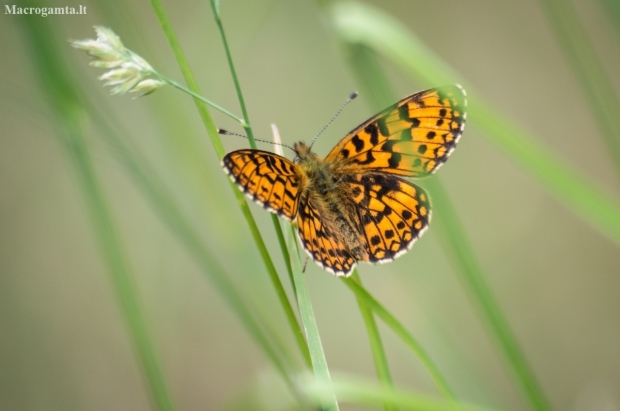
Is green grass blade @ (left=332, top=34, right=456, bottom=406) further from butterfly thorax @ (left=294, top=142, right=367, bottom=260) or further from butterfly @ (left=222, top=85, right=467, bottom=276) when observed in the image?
butterfly thorax @ (left=294, top=142, right=367, bottom=260)

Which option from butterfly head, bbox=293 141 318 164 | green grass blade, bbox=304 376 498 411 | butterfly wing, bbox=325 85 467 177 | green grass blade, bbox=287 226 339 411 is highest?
butterfly head, bbox=293 141 318 164

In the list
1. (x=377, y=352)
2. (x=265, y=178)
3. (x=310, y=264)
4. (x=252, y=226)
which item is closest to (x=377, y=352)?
(x=377, y=352)

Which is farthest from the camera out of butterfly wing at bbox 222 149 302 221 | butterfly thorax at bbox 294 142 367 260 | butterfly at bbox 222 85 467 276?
butterfly thorax at bbox 294 142 367 260

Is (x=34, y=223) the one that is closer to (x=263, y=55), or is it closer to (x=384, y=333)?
(x=263, y=55)

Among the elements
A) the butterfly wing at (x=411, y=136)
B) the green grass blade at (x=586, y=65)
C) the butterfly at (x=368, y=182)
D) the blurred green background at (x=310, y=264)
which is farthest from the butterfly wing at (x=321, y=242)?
the blurred green background at (x=310, y=264)

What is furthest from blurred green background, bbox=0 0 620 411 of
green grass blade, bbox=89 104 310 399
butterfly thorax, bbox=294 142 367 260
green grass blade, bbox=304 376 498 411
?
green grass blade, bbox=304 376 498 411

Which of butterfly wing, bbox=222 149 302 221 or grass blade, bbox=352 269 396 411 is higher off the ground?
butterfly wing, bbox=222 149 302 221

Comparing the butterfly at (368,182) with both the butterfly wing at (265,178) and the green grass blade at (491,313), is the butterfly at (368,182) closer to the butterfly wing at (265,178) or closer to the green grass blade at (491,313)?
the butterfly wing at (265,178)

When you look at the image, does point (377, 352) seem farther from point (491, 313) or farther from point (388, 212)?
point (388, 212)

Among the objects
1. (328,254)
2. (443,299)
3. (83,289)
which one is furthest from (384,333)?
(83,289)
